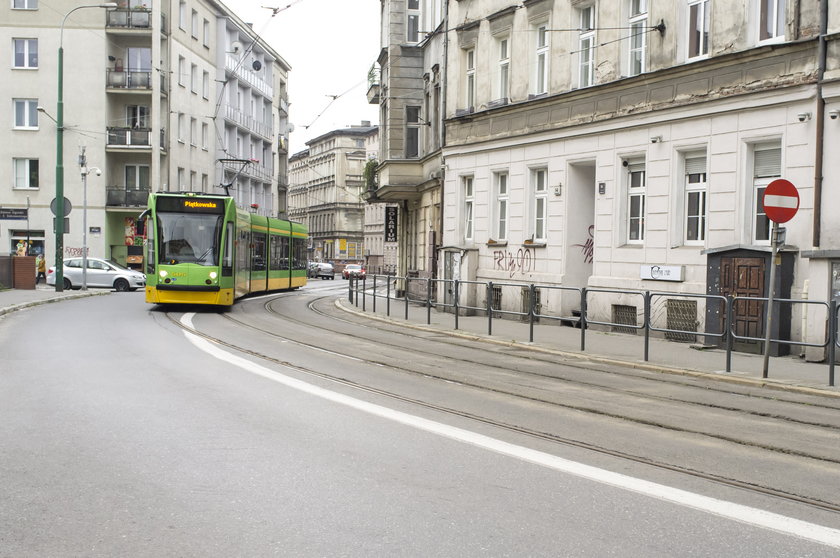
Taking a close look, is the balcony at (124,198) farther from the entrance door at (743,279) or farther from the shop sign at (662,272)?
the entrance door at (743,279)

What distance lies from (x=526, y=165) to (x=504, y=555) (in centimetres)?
1973

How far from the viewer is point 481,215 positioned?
2583cm

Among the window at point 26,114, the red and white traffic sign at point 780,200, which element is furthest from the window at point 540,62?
the window at point 26,114

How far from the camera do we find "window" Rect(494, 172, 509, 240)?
25281 mm

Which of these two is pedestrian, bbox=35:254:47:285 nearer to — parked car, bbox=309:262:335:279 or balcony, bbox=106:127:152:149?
balcony, bbox=106:127:152:149

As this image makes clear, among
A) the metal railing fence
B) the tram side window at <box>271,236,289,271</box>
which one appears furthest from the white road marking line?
the tram side window at <box>271,236,289,271</box>

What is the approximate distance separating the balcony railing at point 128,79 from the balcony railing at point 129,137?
7.74 feet

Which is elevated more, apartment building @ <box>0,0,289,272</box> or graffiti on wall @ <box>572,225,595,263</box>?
apartment building @ <box>0,0,289,272</box>

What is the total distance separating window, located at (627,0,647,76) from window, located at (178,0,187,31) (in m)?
41.7

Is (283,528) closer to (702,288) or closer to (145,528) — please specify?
(145,528)

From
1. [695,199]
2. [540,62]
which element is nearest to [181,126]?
[540,62]

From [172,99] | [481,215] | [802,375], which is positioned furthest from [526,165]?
[172,99]

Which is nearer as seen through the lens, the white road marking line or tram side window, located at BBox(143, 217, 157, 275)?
the white road marking line

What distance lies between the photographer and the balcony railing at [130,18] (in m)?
52.1
